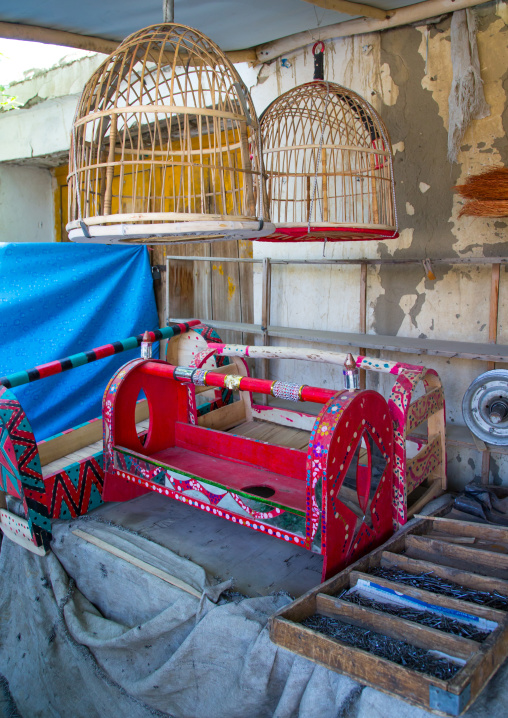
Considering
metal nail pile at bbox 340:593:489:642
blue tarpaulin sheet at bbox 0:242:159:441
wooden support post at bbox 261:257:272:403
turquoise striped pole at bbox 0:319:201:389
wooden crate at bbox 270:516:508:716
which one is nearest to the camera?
wooden crate at bbox 270:516:508:716

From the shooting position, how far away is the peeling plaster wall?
3000 mm

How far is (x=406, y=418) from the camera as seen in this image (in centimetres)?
198

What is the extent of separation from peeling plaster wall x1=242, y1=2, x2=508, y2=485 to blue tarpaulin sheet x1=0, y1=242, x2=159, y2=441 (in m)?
1.68

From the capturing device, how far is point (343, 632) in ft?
4.62

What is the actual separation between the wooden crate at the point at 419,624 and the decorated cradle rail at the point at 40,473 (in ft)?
4.07

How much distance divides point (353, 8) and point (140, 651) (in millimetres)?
3316

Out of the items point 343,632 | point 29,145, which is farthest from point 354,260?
point 29,145

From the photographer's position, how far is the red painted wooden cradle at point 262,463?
164cm

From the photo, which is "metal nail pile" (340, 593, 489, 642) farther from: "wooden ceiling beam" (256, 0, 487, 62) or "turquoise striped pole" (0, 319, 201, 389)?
"wooden ceiling beam" (256, 0, 487, 62)

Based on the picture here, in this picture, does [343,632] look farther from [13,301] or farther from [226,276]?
[226,276]

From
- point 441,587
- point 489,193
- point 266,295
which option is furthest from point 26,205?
point 441,587

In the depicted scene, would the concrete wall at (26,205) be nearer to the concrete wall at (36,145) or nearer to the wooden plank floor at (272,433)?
the concrete wall at (36,145)

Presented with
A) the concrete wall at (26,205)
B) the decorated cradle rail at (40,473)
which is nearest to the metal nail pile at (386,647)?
the decorated cradle rail at (40,473)

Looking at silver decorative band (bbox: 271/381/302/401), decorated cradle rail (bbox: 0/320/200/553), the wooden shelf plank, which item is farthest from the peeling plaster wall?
decorated cradle rail (bbox: 0/320/200/553)
